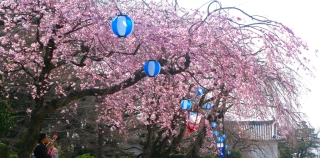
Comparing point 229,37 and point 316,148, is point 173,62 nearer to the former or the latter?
point 229,37

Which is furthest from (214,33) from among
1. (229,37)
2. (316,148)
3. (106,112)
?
(316,148)

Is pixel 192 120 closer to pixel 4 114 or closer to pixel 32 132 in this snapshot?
pixel 4 114

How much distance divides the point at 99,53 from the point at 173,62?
148 cm

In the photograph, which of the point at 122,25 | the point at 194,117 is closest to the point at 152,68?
the point at 122,25

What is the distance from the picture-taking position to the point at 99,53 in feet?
30.5

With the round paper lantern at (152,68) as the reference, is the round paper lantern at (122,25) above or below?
above

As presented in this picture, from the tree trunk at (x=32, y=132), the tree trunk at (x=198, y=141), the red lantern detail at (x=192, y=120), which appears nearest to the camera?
the tree trunk at (x=32, y=132)

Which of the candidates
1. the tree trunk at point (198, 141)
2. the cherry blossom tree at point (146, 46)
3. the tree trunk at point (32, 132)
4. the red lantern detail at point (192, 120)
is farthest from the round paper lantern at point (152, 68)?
the tree trunk at point (198, 141)

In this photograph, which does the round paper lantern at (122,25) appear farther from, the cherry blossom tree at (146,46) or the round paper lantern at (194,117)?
the round paper lantern at (194,117)

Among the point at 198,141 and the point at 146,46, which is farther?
the point at 198,141

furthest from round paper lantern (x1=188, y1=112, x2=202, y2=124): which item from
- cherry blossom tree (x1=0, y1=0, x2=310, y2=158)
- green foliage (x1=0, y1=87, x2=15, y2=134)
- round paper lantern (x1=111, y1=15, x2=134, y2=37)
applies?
round paper lantern (x1=111, y1=15, x2=134, y2=37)

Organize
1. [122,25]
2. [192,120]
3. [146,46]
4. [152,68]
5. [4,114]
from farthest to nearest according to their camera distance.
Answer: [192,120]
[4,114]
[146,46]
[152,68]
[122,25]

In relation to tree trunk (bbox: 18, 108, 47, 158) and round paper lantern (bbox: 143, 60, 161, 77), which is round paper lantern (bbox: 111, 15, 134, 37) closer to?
round paper lantern (bbox: 143, 60, 161, 77)

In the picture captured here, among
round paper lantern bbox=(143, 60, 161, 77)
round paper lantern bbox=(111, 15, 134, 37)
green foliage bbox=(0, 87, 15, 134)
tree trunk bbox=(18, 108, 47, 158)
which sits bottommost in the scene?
tree trunk bbox=(18, 108, 47, 158)
